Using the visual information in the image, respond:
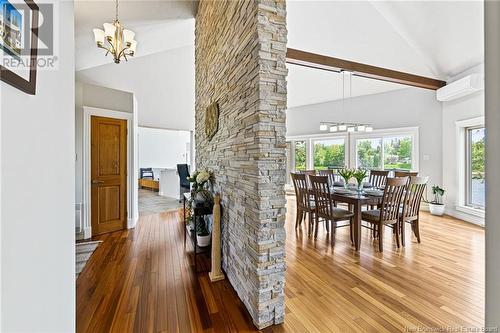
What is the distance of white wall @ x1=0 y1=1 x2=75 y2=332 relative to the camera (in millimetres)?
709

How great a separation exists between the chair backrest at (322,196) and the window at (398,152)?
3779mm

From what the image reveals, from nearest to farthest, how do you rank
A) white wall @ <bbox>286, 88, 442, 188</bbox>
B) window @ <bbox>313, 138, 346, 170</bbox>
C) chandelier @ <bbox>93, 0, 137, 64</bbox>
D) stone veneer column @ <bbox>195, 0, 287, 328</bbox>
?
stone veneer column @ <bbox>195, 0, 287, 328</bbox>, chandelier @ <bbox>93, 0, 137, 64</bbox>, white wall @ <bbox>286, 88, 442, 188</bbox>, window @ <bbox>313, 138, 346, 170</bbox>

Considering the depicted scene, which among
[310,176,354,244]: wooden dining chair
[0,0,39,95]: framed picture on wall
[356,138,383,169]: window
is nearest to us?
[0,0,39,95]: framed picture on wall

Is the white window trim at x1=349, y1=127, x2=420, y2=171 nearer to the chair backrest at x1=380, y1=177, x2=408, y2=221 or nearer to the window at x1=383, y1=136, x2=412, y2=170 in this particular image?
the window at x1=383, y1=136, x2=412, y2=170

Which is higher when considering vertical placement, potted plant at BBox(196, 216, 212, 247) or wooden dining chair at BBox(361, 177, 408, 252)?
wooden dining chair at BBox(361, 177, 408, 252)

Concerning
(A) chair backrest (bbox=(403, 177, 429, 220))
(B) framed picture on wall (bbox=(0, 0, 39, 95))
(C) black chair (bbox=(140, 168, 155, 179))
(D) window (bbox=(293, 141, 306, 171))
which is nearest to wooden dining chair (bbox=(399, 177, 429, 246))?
(A) chair backrest (bbox=(403, 177, 429, 220))

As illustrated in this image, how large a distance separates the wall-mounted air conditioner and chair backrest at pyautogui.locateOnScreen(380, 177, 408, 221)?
269 centimetres

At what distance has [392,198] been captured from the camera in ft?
9.96

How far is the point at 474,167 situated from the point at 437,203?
98 cm

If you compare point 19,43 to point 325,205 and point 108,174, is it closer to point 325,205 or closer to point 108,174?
point 325,205

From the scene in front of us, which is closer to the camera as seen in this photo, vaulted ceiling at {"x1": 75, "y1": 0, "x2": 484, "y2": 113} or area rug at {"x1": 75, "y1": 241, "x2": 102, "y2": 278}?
area rug at {"x1": 75, "y1": 241, "x2": 102, "y2": 278}

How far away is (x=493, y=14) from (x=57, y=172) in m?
1.57

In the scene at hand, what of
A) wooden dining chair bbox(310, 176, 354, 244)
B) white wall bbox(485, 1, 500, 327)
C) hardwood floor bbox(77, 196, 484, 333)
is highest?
white wall bbox(485, 1, 500, 327)

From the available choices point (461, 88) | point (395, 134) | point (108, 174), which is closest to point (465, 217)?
point (395, 134)
